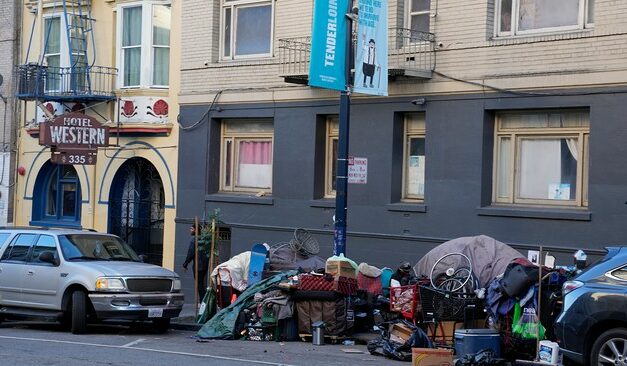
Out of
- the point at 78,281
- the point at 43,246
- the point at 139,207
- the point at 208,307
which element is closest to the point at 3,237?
the point at 43,246

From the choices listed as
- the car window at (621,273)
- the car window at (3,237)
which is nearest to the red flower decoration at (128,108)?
the car window at (3,237)

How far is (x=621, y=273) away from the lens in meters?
11.9

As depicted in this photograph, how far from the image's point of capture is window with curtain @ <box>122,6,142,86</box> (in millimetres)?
24484

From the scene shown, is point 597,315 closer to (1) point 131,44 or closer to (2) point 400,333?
(2) point 400,333

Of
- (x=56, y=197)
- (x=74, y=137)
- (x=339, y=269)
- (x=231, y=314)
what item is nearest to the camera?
(x=339, y=269)

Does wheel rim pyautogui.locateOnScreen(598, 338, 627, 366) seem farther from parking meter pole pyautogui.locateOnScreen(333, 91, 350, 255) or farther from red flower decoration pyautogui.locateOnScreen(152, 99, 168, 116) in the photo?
red flower decoration pyautogui.locateOnScreen(152, 99, 168, 116)

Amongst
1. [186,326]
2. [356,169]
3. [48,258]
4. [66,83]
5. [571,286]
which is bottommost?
[186,326]

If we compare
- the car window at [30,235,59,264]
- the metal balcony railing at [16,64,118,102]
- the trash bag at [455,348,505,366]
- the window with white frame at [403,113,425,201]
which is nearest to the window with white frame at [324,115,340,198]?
the window with white frame at [403,113,425,201]

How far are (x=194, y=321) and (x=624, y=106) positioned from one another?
27.9 ft

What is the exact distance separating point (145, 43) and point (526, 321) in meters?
13.1

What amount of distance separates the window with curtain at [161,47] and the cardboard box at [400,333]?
11.1 meters

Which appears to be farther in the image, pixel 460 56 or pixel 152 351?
pixel 460 56

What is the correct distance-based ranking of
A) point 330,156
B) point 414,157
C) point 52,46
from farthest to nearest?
point 52,46 → point 330,156 → point 414,157

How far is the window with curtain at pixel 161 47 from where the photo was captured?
954 inches
